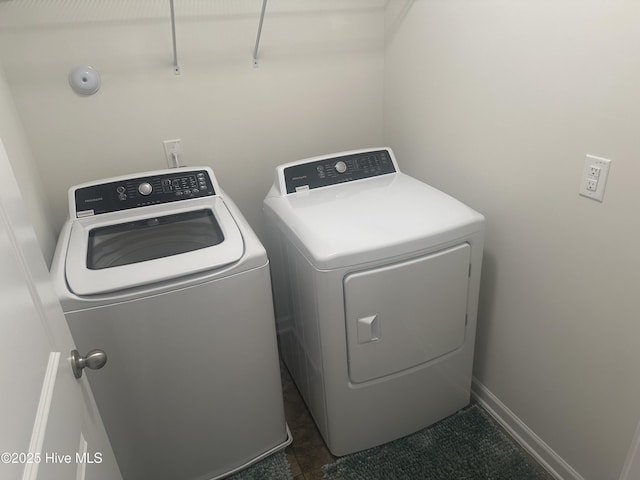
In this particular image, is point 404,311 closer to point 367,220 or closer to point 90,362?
point 367,220

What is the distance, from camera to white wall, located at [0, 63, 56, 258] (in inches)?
55.7

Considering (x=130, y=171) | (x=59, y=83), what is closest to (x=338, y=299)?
(x=130, y=171)

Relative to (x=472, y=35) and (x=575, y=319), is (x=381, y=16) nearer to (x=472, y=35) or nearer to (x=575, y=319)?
(x=472, y=35)

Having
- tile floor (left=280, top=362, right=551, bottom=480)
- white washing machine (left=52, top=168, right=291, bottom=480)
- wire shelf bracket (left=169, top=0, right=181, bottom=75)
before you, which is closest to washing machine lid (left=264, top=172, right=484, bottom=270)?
white washing machine (left=52, top=168, right=291, bottom=480)

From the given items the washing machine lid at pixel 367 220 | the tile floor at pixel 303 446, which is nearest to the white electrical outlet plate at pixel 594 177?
the washing machine lid at pixel 367 220

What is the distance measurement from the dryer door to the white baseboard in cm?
43

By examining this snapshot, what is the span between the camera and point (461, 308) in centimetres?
162

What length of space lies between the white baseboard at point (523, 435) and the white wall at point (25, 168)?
1763 mm

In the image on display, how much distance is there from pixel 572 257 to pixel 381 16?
133 cm

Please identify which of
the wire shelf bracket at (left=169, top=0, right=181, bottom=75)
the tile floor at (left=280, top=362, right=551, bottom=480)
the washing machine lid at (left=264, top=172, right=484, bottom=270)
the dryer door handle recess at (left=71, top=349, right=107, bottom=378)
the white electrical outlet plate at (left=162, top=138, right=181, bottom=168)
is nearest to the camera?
the dryer door handle recess at (left=71, top=349, right=107, bottom=378)

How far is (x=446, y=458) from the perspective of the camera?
172cm

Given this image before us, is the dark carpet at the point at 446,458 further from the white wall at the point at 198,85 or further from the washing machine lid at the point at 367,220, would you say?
the white wall at the point at 198,85

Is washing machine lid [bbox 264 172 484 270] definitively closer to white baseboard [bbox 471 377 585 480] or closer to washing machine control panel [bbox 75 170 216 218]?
washing machine control panel [bbox 75 170 216 218]

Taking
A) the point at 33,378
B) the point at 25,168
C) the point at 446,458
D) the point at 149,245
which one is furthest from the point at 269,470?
the point at 25,168
